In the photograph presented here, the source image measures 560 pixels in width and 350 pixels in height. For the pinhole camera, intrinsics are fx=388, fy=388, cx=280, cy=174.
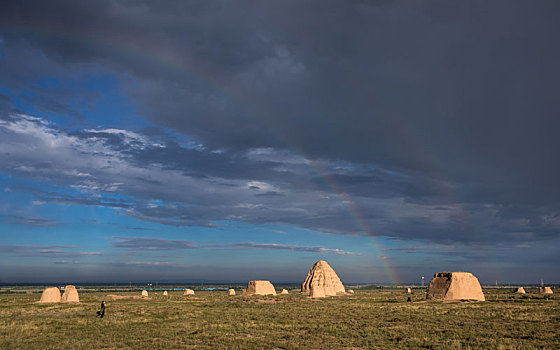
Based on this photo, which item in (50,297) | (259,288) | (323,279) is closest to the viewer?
(50,297)

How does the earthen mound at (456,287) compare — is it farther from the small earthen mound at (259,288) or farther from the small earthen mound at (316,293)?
the small earthen mound at (259,288)

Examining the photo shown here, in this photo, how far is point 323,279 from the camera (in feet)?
311

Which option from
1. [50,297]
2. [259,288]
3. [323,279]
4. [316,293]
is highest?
[50,297]

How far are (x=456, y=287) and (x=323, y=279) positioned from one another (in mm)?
44750

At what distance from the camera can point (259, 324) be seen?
31.2 m

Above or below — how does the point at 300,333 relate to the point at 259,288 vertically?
above

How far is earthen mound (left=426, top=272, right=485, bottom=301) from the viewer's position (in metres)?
53.4

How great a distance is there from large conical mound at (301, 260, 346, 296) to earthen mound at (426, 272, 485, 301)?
120 ft

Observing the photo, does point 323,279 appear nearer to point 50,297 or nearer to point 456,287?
point 456,287

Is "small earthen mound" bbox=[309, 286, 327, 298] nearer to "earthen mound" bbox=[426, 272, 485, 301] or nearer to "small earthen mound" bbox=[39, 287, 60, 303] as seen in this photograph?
"earthen mound" bbox=[426, 272, 485, 301]

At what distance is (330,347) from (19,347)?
17231 mm

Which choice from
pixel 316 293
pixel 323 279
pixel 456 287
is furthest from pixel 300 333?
pixel 323 279

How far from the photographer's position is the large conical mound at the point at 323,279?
303 feet

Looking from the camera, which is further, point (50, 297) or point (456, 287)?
point (50, 297)
